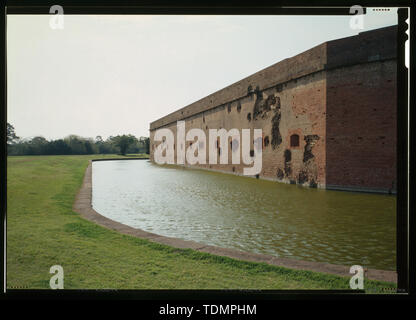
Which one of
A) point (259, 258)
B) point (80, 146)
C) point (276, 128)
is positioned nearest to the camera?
point (259, 258)

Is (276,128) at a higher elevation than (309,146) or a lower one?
higher

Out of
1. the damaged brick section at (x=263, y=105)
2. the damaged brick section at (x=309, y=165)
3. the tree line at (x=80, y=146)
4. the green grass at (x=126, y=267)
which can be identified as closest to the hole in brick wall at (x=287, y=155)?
the damaged brick section at (x=309, y=165)

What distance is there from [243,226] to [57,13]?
13.0 feet

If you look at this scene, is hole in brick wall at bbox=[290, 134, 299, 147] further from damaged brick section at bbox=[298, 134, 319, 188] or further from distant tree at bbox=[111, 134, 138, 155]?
distant tree at bbox=[111, 134, 138, 155]

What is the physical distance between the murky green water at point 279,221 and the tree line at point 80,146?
32.1 metres

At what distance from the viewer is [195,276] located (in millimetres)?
2520

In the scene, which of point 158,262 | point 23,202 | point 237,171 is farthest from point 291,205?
point 237,171

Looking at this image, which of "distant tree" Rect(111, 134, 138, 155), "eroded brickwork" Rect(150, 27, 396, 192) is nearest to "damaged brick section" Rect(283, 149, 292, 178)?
"eroded brickwork" Rect(150, 27, 396, 192)

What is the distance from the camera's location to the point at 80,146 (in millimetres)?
50594

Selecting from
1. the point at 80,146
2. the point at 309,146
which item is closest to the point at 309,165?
the point at 309,146

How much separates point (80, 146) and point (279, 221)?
52016 millimetres

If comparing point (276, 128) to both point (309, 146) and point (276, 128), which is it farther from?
point (309, 146)

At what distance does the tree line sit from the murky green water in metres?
32.1

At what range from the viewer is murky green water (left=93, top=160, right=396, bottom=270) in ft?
11.7
